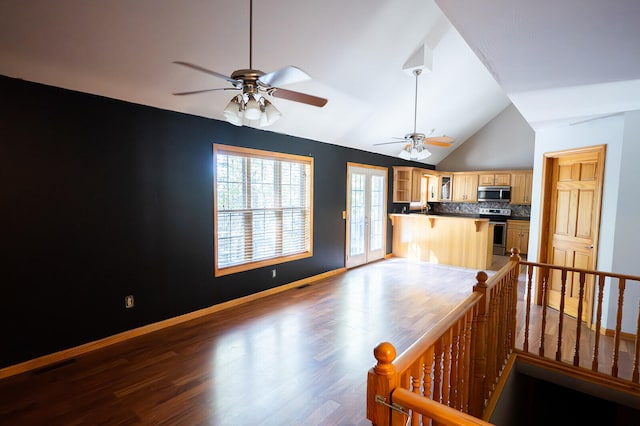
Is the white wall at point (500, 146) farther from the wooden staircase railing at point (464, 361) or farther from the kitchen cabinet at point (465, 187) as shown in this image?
the wooden staircase railing at point (464, 361)

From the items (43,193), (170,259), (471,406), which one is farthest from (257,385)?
(43,193)

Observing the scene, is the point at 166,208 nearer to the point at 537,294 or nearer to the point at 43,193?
the point at 43,193

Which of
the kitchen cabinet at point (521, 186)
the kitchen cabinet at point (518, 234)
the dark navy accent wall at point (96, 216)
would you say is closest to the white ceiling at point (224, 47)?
the dark navy accent wall at point (96, 216)

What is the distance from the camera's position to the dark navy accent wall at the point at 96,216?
2742 mm

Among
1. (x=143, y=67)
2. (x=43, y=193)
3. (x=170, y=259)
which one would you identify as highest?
(x=143, y=67)

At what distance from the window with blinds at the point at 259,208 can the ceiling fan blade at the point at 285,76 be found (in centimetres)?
229

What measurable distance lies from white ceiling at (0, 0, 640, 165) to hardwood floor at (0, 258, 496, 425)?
2509 millimetres

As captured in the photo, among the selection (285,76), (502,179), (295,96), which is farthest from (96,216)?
(502,179)

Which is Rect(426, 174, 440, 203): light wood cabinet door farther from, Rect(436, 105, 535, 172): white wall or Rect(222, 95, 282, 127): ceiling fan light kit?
Rect(222, 95, 282, 127): ceiling fan light kit

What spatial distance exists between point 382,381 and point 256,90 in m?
1.86

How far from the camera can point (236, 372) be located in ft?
9.17

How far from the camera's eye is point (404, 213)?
816 centimetres

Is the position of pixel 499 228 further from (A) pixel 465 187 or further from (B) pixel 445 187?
(B) pixel 445 187

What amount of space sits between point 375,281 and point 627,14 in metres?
4.62
